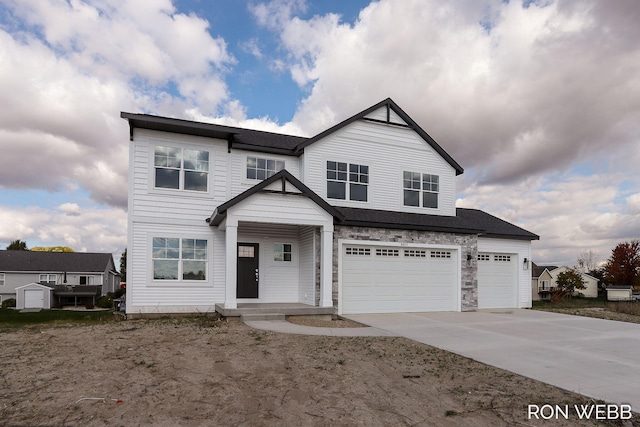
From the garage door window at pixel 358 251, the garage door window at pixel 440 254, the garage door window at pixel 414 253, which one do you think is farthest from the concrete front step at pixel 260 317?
the garage door window at pixel 440 254

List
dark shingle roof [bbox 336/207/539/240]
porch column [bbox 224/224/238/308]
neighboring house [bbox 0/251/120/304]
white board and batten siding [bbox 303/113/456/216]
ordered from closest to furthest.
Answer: porch column [bbox 224/224/238/308], dark shingle roof [bbox 336/207/539/240], white board and batten siding [bbox 303/113/456/216], neighboring house [bbox 0/251/120/304]

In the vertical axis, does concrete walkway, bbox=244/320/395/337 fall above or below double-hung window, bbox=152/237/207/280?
below

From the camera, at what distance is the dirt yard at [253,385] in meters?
5.11

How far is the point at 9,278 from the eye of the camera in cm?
4425

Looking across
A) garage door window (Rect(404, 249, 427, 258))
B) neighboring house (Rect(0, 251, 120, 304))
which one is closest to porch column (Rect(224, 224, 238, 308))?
garage door window (Rect(404, 249, 427, 258))

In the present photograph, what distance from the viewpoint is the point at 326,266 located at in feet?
46.4

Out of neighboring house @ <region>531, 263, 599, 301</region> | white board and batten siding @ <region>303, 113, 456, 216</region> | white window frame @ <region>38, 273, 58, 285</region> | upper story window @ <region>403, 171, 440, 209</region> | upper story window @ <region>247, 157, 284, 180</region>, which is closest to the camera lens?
upper story window @ <region>247, 157, 284, 180</region>

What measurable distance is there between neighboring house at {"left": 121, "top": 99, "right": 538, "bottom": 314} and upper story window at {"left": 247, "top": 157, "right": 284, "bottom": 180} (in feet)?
0.12

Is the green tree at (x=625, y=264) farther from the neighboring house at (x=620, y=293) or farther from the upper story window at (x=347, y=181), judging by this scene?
the upper story window at (x=347, y=181)

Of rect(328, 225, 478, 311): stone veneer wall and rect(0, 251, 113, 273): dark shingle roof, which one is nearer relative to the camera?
rect(328, 225, 478, 311): stone veneer wall

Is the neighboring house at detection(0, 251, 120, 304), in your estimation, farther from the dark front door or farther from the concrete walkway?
the concrete walkway

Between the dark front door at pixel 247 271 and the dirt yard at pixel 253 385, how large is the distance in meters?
5.50

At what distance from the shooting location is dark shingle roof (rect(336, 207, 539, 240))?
50.2ft

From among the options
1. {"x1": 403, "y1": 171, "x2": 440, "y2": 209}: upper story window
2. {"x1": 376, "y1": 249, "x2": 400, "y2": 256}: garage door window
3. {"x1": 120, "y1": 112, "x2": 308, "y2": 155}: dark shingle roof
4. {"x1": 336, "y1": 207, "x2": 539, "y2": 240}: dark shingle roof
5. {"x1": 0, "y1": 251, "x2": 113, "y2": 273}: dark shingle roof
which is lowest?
{"x1": 0, "y1": 251, "x2": 113, "y2": 273}: dark shingle roof
